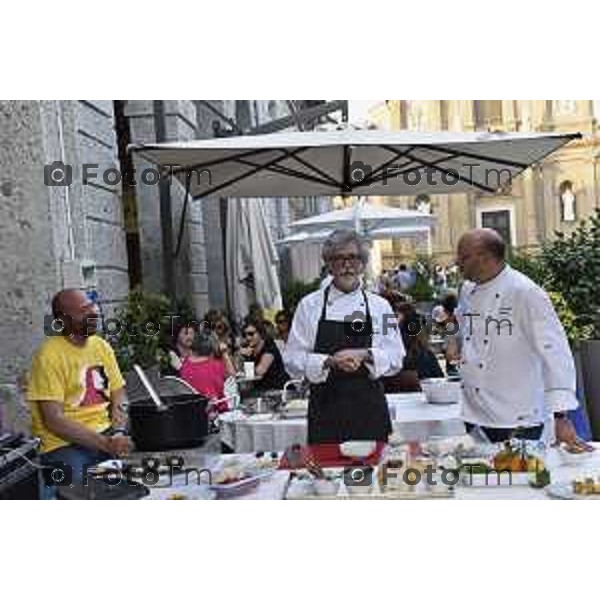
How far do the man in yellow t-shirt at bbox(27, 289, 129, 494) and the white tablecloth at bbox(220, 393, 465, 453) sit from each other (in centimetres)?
69

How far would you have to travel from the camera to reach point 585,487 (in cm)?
184

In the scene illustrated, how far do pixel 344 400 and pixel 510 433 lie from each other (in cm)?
51

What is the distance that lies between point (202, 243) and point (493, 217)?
1161 millimetres

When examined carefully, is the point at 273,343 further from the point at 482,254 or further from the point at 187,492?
the point at 187,492

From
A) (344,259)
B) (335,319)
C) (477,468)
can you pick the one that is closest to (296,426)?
(335,319)

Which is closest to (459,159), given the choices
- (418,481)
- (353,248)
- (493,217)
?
(493,217)

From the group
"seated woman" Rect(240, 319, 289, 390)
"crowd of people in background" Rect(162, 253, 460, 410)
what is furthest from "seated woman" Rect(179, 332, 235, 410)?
"seated woman" Rect(240, 319, 289, 390)

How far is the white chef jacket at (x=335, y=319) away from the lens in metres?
2.54

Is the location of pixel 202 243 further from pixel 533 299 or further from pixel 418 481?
pixel 418 481

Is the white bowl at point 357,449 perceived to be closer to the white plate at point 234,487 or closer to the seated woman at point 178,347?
the white plate at point 234,487

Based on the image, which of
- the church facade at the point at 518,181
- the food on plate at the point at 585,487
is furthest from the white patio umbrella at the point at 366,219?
the food on plate at the point at 585,487

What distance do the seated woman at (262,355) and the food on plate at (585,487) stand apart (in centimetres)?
164

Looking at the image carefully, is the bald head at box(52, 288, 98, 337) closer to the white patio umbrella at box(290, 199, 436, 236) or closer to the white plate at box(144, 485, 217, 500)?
the white plate at box(144, 485, 217, 500)
